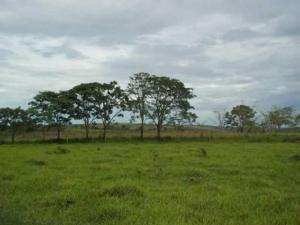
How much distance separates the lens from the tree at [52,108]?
65.2 m

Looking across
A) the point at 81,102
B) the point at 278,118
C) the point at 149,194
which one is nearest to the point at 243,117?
the point at 278,118

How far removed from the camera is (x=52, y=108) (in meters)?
65.6

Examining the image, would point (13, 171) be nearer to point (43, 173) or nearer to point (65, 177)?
point (43, 173)

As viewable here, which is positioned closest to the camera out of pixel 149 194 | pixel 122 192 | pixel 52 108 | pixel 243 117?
pixel 149 194

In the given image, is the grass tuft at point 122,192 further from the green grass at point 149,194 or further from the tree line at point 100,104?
the tree line at point 100,104

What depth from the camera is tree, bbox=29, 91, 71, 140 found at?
65188mm

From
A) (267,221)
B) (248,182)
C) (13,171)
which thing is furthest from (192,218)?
(13,171)

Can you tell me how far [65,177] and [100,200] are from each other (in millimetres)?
5710

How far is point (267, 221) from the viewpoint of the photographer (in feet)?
39.0

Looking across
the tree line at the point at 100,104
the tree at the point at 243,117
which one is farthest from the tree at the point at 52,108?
the tree at the point at 243,117

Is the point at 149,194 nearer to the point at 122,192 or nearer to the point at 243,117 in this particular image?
the point at 122,192

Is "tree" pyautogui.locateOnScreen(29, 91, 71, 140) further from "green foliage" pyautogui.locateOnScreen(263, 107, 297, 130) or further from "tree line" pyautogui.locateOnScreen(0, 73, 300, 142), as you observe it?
"green foliage" pyautogui.locateOnScreen(263, 107, 297, 130)

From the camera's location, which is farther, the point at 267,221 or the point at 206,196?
the point at 206,196

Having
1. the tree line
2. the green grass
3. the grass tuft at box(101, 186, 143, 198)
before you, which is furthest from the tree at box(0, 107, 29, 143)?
the grass tuft at box(101, 186, 143, 198)
